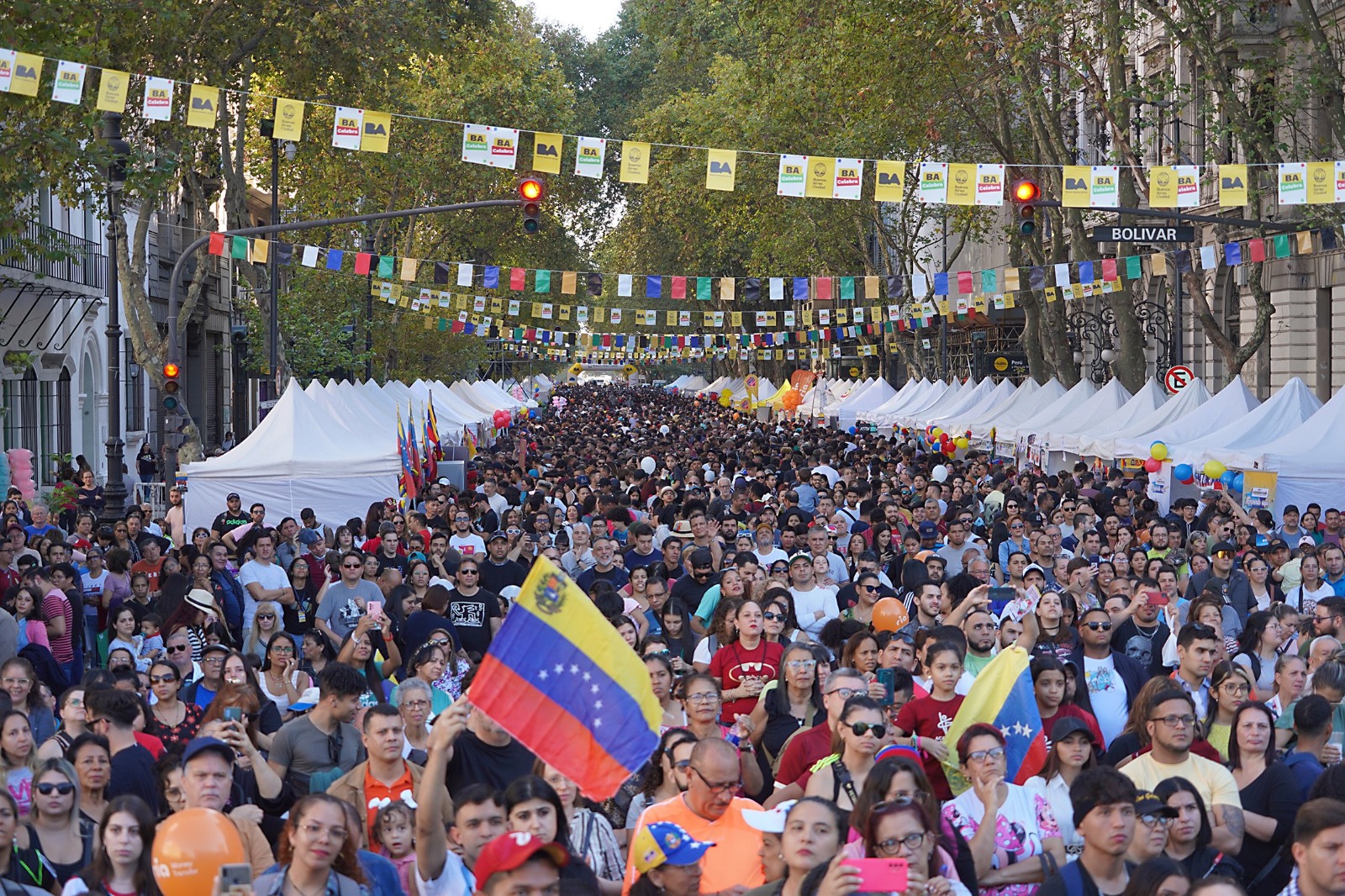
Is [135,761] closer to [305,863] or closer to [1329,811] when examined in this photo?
[305,863]

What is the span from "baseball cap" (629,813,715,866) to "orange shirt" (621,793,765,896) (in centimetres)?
7

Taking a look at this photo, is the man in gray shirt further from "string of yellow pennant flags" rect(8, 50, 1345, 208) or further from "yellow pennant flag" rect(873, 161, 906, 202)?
"yellow pennant flag" rect(873, 161, 906, 202)

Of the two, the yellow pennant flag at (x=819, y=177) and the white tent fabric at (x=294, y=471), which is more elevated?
the yellow pennant flag at (x=819, y=177)

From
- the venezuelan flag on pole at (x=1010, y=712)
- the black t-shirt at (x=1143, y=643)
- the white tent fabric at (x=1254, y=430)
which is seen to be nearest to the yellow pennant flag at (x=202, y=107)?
the black t-shirt at (x=1143, y=643)

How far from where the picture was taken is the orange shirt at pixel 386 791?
6.97 metres

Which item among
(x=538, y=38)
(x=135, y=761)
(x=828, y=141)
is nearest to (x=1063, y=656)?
(x=135, y=761)

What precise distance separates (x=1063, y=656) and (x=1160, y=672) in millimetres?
1169

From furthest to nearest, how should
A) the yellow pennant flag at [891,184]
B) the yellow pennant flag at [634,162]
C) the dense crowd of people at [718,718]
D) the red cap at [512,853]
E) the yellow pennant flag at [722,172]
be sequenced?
the yellow pennant flag at [891,184], the yellow pennant flag at [722,172], the yellow pennant flag at [634,162], the dense crowd of people at [718,718], the red cap at [512,853]

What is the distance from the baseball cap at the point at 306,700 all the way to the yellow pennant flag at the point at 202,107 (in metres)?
9.88

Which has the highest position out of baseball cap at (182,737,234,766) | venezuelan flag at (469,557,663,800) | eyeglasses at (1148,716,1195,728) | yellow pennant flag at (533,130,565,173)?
yellow pennant flag at (533,130,565,173)

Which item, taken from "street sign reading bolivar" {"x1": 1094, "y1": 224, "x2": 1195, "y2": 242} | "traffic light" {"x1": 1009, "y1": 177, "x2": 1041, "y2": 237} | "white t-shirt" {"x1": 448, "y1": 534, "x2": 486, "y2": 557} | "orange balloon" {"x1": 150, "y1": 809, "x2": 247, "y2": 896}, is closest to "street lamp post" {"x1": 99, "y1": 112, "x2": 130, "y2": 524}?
"white t-shirt" {"x1": 448, "y1": 534, "x2": 486, "y2": 557}

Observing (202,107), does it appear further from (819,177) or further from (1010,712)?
(1010,712)

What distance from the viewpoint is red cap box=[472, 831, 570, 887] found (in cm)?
510

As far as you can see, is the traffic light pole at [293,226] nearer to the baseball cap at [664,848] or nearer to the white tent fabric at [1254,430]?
the white tent fabric at [1254,430]
